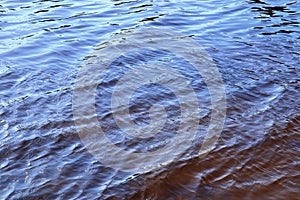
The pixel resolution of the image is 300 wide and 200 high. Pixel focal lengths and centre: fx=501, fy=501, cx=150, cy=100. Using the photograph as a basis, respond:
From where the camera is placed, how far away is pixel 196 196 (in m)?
3.76

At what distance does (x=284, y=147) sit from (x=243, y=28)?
10.8 feet

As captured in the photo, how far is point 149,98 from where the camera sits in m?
5.31

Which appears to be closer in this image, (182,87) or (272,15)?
(182,87)

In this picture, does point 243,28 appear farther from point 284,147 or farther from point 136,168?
point 136,168

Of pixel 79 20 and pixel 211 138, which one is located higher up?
pixel 79 20

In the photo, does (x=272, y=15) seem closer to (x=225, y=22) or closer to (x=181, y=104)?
(x=225, y=22)

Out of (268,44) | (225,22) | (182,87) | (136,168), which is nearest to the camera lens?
(136,168)

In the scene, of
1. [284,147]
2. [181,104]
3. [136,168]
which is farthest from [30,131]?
[284,147]

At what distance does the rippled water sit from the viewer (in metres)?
3.91

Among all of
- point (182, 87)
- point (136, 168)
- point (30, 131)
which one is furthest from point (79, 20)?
point (136, 168)

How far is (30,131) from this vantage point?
460 centimetres

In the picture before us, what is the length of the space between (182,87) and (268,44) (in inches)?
70.0

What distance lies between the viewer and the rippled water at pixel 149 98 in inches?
154

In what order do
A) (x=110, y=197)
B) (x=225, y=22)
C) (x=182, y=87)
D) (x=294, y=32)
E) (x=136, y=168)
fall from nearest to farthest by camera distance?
(x=110, y=197) < (x=136, y=168) < (x=182, y=87) < (x=294, y=32) < (x=225, y=22)
